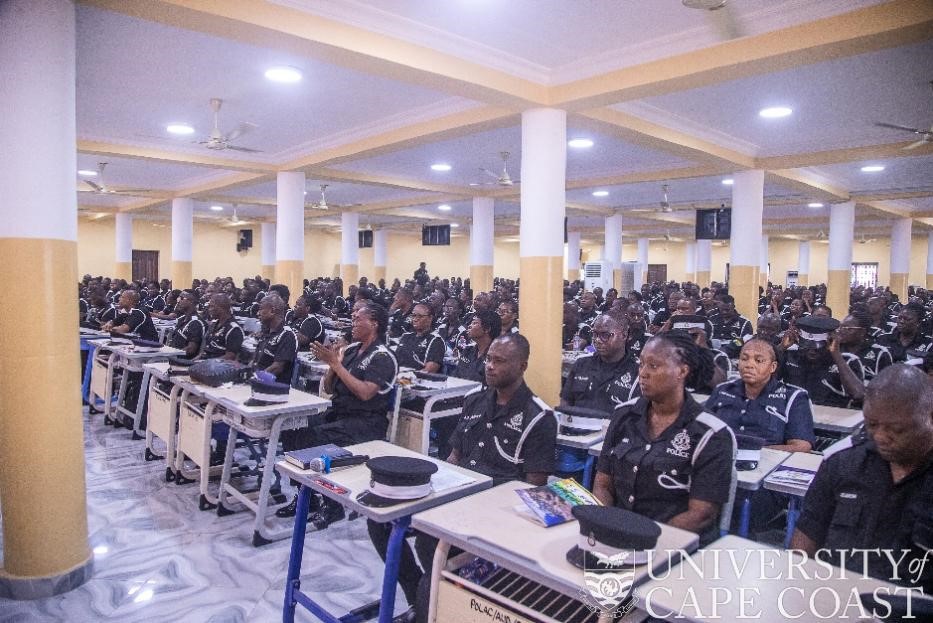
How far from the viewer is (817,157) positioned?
999 cm

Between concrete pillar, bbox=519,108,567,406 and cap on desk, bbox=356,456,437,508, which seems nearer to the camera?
cap on desk, bbox=356,456,437,508

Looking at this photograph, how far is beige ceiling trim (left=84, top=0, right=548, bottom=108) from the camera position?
4.36 m

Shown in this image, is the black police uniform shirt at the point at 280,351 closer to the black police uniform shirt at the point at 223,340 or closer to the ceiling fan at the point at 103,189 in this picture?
the black police uniform shirt at the point at 223,340

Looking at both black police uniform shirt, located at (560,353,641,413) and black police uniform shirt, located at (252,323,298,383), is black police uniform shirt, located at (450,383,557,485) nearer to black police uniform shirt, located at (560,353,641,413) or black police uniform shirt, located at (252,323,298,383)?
black police uniform shirt, located at (560,353,641,413)

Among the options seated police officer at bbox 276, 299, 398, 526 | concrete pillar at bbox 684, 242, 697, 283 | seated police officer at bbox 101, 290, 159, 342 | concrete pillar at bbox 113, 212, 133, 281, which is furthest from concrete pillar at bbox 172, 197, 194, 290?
concrete pillar at bbox 684, 242, 697, 283

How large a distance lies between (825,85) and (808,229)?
1921 centimetres

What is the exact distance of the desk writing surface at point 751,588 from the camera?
192 cm

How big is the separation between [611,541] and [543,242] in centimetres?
516

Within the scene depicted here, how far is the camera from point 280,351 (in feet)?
20.5

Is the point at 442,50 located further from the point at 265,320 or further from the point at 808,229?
the point at 808,229

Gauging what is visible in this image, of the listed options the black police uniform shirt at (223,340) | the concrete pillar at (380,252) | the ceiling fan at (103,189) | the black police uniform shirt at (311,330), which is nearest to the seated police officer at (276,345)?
the black police uniform shirt at (223,340)

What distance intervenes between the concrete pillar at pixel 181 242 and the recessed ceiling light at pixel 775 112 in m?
13.4

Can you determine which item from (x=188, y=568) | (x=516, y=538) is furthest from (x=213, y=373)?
(x=516, y=538)

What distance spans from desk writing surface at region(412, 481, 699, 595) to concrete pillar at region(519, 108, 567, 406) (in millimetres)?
4354
